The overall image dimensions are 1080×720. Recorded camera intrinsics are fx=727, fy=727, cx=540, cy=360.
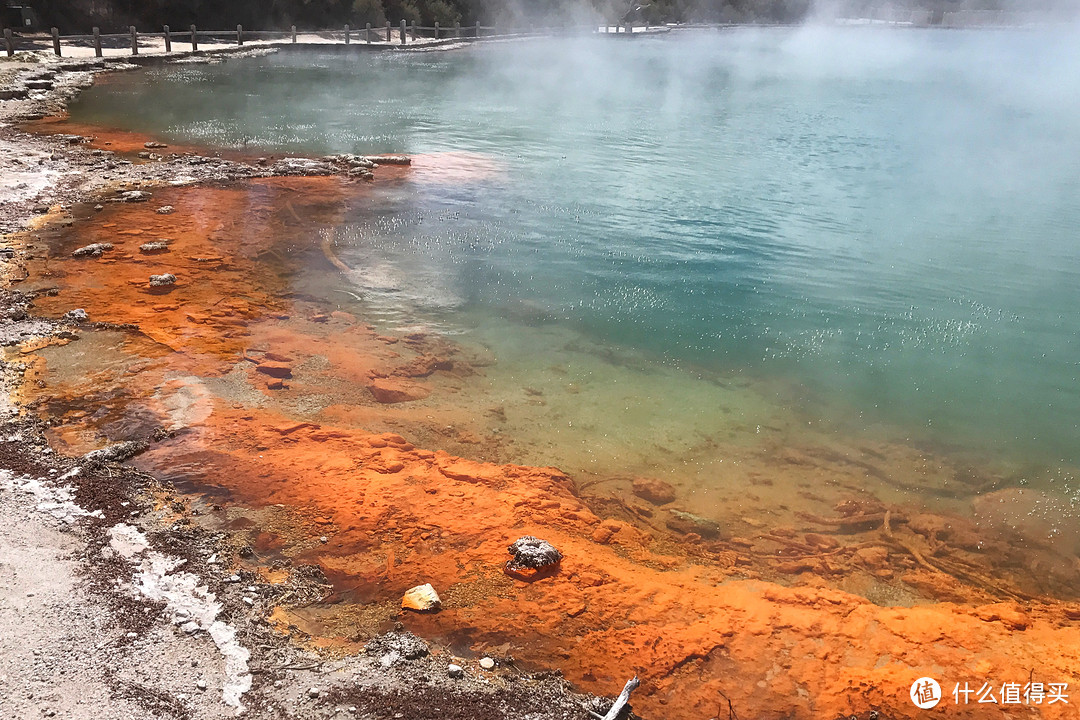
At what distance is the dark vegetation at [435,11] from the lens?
27.9 m

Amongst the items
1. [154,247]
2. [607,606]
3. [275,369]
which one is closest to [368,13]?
[154,247]

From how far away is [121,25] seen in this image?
2847cm

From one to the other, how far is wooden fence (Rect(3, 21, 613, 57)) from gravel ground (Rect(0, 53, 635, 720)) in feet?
72.5

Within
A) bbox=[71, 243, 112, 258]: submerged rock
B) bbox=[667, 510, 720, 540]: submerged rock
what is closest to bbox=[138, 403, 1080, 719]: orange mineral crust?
bbox=[667, 510, 720, 540]: submerged rock

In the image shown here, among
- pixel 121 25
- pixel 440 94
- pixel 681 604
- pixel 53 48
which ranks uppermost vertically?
pixel 121 25

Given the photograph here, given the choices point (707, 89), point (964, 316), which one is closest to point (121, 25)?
point (707, 89)

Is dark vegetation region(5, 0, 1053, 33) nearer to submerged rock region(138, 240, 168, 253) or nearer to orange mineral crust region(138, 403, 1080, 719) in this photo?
submerged rock region(138, 240, 168, 253)

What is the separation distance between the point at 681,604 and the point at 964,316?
5.95 metres

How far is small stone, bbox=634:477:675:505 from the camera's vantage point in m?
4.81

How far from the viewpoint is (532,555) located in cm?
391

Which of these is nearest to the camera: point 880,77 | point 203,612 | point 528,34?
point 203,612

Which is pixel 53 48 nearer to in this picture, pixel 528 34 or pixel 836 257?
pixel 836 257

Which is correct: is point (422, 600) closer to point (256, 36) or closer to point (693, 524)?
point (693, 524)

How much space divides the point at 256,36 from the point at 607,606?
33.5 meters
